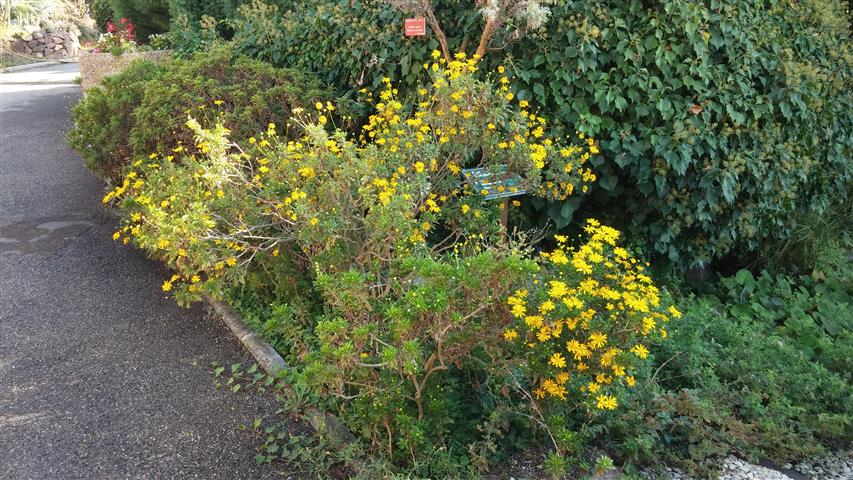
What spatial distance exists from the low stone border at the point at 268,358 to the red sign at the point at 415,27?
238 cm

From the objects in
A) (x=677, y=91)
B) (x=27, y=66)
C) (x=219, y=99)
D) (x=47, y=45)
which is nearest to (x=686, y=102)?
(x=677, y=91)

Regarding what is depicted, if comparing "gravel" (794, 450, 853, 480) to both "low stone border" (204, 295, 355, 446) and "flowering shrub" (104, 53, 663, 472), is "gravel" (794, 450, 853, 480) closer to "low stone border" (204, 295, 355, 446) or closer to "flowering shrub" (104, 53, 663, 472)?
"flowering shrub" (104, 53, 663, 472)

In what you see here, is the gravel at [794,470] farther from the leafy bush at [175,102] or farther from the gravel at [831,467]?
the leafy bush at [175,102]

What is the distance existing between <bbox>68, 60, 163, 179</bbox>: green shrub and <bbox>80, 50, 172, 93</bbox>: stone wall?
1.73 metres

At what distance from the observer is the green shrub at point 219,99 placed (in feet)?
17.3

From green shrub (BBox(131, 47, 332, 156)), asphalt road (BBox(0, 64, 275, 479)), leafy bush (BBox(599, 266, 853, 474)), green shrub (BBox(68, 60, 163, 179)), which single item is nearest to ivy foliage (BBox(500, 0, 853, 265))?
leafy bush (BBox(599, 266, 853, 474))

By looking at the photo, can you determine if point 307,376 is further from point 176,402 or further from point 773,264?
point 773,264

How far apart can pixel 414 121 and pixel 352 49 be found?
190cm

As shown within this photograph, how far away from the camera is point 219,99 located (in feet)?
17.9

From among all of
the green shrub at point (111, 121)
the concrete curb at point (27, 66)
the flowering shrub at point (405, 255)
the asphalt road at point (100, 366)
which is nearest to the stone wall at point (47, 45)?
the concrete curb at point (27, 66)

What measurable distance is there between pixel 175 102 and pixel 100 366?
244 centimetres

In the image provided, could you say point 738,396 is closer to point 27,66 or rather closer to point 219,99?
point 219,99

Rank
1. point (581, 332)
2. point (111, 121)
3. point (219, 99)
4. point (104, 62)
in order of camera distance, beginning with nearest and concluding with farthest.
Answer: point (581, 332)
point (219, 99)
point (111, 121)
point (104, 62)

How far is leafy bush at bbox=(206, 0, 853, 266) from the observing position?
15.4 ft
